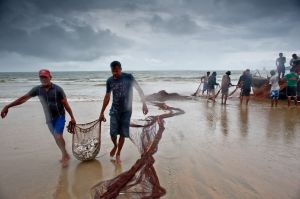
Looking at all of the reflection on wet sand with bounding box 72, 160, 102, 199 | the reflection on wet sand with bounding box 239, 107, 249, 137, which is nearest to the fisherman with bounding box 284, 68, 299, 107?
the reflection on wet sand with bounding box 239, 107, 249, 137

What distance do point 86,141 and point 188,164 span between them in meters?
1.84

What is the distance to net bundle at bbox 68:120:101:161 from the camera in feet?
15.9

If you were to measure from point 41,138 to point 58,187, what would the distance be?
301cm

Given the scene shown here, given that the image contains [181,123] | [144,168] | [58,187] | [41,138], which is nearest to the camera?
[144,168]

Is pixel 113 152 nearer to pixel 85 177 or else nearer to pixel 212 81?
pixel 85 177

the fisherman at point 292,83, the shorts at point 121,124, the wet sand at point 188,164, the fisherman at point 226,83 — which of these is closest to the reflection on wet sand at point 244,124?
the wet sand at point 188,164

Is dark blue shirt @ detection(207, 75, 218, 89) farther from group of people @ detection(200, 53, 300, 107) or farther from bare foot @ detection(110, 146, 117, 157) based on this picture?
bare foot @ detection(110, 146, 117, 157)

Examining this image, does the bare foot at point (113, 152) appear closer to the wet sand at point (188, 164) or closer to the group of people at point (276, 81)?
the wet sand at point (188, 164)

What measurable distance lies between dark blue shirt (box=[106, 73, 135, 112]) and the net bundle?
49 centimetres

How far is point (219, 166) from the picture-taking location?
14.8ft

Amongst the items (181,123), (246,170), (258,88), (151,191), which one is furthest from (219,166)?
(258,88)

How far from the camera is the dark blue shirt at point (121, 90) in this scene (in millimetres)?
4887

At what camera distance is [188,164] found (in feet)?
15.2

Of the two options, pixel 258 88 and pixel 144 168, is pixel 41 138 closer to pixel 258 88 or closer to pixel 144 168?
pixel 144 168
